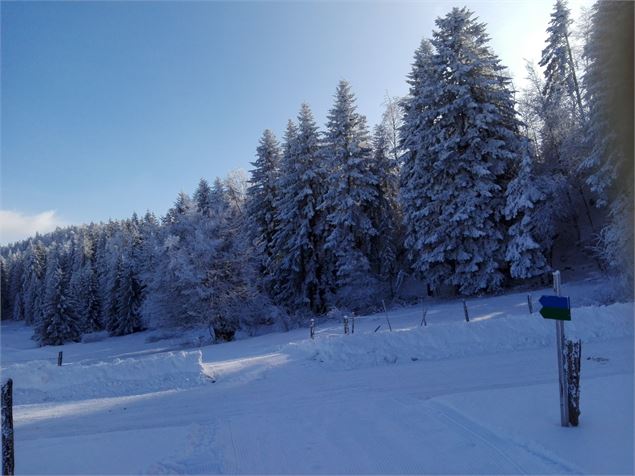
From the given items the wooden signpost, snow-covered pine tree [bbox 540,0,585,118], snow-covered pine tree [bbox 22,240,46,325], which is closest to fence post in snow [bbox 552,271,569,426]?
the wooden signpost

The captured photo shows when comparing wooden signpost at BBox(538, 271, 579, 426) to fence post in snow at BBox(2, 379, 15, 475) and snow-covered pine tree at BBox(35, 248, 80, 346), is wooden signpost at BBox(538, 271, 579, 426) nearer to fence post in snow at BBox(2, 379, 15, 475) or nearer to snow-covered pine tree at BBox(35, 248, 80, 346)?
fence post in snow at BBox(2, 379, 15, 475)

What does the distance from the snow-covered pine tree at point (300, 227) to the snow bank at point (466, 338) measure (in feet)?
52.6

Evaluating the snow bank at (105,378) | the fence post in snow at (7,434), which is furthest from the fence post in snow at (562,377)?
the snow bank at (105,378)

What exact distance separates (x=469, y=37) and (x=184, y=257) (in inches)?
859

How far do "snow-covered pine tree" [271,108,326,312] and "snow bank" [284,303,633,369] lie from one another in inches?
631

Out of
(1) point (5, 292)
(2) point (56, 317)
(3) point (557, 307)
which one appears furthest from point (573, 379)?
(1) point (5, 292)

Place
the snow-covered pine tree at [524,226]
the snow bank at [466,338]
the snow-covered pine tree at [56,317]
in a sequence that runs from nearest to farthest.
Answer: the snow bank at [466,338]
the snow-covered pine tree at [524,226]
the snow-covered pine tree at [56,317]

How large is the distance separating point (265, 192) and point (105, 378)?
74.3ft

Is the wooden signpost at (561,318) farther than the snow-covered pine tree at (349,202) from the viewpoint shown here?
No

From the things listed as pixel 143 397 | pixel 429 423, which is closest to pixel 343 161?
pixel 143 397

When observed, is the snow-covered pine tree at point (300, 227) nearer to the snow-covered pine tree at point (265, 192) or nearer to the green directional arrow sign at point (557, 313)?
the snow-covered pine tree at point (265, 192)

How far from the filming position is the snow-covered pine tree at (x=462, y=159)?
73.2ft

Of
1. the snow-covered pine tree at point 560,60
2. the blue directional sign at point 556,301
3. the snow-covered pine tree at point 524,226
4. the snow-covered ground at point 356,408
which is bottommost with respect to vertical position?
the snow-covered ground at point 356,408

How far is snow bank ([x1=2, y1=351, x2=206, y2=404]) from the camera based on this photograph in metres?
10.9
